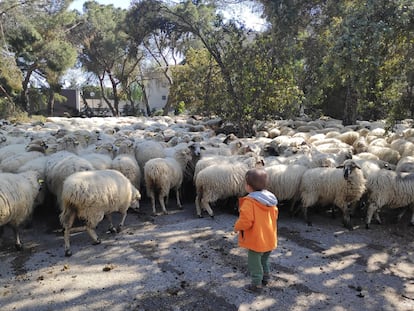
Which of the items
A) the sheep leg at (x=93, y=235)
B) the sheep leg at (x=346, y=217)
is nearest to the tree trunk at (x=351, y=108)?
the sheep leg at (x=346, y=217)

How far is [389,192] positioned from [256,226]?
379cm

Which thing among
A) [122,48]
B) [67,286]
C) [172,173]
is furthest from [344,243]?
[122,48]

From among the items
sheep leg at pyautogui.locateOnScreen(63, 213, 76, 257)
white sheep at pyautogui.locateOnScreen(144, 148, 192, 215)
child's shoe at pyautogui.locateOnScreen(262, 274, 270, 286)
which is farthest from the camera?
white sheep at pyautogui.locateOnScreen(144, 148, 192, 215)

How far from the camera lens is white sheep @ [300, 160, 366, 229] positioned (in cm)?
671

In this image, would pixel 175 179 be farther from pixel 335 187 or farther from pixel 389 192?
pixel 389 192

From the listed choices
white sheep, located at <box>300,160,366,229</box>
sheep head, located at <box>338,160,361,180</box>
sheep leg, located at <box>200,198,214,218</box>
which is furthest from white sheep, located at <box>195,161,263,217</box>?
sheep head, located at <box>338,160,361,180</box>

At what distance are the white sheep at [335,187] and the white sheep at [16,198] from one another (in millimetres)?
4836

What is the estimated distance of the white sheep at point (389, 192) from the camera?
6.72m

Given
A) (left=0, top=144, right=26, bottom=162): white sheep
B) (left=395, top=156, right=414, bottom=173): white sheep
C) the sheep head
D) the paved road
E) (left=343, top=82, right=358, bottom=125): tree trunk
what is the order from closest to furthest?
the paved road
the sheep head
(left=395, top=156, right=414, bottom=173): white sheep
(left=0, top=144, right=26, bottom=162): white sheep
(left=343, top=82, right=358, bottom=125): tree trunk

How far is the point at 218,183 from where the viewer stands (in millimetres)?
7215

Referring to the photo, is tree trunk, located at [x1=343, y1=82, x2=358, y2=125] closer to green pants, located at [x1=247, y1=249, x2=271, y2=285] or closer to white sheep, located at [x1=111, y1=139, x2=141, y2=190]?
white sheep, located at [x1=111, y1=139, x2=141, y2=190]

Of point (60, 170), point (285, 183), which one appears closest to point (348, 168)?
point (285, 183)

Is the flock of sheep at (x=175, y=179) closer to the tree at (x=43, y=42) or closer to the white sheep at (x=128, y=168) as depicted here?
the white sheep at (x=128, y=168)

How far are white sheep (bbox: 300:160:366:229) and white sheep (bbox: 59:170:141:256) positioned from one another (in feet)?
11.3
